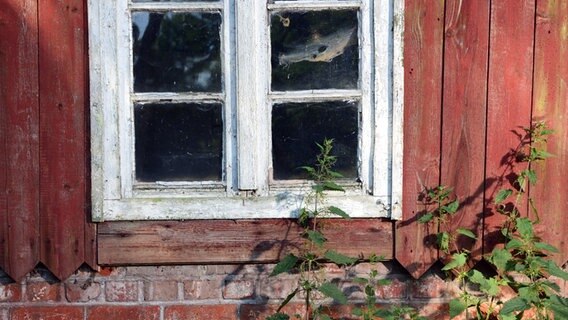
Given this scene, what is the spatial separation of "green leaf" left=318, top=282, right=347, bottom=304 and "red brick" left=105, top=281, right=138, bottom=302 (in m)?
0.77

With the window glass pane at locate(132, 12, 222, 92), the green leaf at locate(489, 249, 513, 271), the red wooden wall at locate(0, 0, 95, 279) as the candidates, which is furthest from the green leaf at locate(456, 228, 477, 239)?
the red wooden wall at locate(0, 0, 95, 279)

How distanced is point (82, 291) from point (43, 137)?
648 millimetres

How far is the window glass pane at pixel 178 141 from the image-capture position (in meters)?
2.86

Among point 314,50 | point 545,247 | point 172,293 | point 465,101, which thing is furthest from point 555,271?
point 172,293

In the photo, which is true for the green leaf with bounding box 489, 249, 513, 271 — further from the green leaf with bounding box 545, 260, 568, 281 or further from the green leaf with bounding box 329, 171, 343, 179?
the green leaf with bounding box 329, 171, 343, 179

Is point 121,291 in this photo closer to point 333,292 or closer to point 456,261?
point 333,292

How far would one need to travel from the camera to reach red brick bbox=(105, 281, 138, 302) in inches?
113

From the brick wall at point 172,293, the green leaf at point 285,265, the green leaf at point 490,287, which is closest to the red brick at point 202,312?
the brick wall at point 172,293

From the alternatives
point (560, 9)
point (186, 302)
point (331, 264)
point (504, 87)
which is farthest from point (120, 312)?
point (560, 9)

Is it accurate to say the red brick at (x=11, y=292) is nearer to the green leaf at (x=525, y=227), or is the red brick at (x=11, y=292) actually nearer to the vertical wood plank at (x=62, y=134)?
the vertical wood plank at (x=62, y=134)

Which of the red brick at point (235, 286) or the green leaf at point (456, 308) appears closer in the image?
the green leaf at point (456, 308)

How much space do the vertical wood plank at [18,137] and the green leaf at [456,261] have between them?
164 cm

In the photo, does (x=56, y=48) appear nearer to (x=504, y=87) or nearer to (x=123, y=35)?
(x=123, y=35)

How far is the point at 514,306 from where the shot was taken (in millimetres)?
2629
